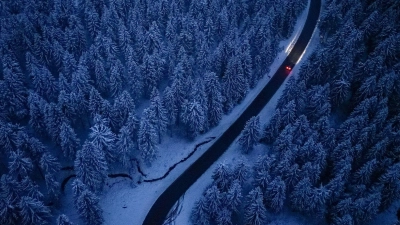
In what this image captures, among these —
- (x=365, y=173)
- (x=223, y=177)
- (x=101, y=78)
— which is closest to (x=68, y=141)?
(x=101, y=78)

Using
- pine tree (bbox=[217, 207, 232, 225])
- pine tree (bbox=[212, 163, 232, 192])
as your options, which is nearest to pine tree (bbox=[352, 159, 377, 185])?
pine tree (bbox=[212, 163, 232, 192])

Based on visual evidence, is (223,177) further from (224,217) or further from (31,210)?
(31,210)

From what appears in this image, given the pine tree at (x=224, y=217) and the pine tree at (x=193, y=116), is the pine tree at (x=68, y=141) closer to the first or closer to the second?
the pine tree at (x=193, y=116)

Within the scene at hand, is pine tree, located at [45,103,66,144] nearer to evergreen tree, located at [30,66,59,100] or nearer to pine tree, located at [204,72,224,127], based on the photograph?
evergreen tree, located at [30,66,59,100]

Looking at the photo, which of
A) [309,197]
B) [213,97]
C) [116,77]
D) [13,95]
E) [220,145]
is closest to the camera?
[309,197]

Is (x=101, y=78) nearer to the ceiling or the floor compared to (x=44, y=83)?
nearer to the ceiling

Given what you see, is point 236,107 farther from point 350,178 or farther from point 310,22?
point 310,22
